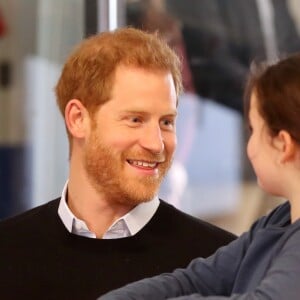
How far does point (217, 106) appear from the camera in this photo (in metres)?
4.14

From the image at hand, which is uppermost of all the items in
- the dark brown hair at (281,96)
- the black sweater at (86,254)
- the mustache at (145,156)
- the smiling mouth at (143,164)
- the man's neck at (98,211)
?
the dark brown hair at (281,96)

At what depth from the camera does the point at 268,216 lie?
143 centimetres

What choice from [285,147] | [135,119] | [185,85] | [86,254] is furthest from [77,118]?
[185,85]

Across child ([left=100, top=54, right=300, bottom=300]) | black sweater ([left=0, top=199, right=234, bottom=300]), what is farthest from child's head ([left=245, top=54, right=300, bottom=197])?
black sweater ([left=0, top=199, right=234, bottom=300])

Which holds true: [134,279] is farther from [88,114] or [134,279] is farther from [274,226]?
[274,226]

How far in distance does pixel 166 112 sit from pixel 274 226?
515 mm

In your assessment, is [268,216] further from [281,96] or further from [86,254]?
[86,254]

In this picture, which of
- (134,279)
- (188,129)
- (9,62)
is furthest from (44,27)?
(134,279)

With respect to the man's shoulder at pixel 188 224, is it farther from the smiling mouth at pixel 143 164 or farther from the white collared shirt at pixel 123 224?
the smiling mouth at pixel 143 164

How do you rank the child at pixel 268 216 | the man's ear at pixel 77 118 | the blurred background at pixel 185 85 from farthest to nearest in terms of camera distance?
the blurred background at pixel 185 85 → the man's ear at pixel 77 118 → the child at pixel 268 216

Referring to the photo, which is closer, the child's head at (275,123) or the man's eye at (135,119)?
the child's head at (275,123)

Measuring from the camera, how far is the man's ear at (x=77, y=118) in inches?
74.4

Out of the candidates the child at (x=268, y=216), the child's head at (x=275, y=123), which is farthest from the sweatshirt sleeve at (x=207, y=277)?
the child's head at (x=275, y=123)

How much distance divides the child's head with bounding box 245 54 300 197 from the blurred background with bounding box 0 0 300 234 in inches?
64.9
